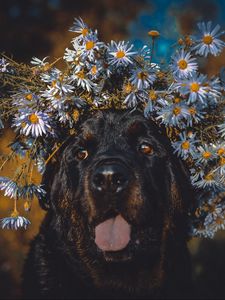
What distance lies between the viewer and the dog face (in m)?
3.28

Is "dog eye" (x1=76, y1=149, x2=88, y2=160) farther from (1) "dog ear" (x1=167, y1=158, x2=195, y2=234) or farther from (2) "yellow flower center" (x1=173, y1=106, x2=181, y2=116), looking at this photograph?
(2) "yellow flower center" (x1=173, y1=106, x2=181, y2=116)

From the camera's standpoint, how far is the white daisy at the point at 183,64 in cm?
332

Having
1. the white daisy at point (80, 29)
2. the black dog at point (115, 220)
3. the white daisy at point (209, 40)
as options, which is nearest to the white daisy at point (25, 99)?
the black dog at point (115, 220)

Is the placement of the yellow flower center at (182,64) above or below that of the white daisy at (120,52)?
below

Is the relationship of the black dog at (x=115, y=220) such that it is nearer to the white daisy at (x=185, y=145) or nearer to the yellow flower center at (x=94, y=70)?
the white daisy at (x=185, y=145)

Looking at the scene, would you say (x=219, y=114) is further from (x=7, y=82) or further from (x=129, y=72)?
(x=7, y=82)

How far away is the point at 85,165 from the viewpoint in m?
3.58

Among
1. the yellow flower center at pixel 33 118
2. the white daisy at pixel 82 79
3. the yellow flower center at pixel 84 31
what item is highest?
the yellow flower center at pixel 84 31

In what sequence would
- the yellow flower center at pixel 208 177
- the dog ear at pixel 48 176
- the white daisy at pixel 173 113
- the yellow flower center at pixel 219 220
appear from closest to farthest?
the white daisy at pixel 173 113 < the yellow flower center at pixel 208 177 < the dog ear at pixel 48 176 < the yellow flower center at pixel 219 220

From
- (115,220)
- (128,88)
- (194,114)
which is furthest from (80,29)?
(115,220)

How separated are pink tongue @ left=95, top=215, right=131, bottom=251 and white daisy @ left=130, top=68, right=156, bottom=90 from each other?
831 mm

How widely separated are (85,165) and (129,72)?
2.19ft

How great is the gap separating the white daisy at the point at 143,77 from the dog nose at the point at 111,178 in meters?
0.57

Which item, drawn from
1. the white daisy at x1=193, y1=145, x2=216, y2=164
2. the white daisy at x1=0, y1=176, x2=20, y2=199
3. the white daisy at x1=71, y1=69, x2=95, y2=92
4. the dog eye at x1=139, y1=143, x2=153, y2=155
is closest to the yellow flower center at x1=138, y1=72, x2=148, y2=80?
the white daisy at x1=71, y1=69, x2=95, y2=92
